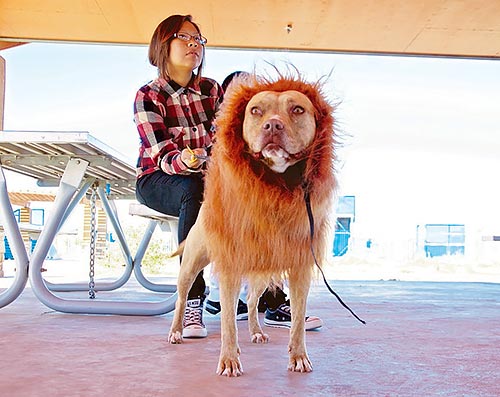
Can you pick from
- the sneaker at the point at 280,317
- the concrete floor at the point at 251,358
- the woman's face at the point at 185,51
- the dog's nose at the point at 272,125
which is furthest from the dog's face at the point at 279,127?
the sneaker at the point at 280,317

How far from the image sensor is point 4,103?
638 centimetres

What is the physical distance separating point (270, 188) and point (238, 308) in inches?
54.5

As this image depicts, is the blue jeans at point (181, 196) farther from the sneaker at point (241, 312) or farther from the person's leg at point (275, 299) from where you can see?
the sneaker at point (241, 312)

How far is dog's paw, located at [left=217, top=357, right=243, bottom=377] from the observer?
5.09 feet

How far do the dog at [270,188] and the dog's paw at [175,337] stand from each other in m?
0.48

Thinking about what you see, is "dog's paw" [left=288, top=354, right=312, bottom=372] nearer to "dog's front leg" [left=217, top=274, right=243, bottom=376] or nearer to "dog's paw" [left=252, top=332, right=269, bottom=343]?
"dog's front leg" [left=217, top=274, right=243, bottom=376]

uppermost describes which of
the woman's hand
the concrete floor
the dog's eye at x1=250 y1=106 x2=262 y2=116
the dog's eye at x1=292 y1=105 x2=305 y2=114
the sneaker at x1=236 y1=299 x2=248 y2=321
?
the dog's eye at x1=292 y1=105 x2=305 y2=114

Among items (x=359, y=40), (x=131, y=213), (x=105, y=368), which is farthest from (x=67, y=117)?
(x=105, y=368)

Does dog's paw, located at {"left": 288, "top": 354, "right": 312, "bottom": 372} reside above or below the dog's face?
below

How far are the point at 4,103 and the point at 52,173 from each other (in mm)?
3563

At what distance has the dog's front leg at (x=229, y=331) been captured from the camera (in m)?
1.57

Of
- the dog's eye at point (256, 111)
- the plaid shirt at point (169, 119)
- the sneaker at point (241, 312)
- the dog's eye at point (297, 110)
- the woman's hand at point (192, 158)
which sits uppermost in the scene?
the plaid shirt at point (169, 119)

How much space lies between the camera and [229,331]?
163 centimetres

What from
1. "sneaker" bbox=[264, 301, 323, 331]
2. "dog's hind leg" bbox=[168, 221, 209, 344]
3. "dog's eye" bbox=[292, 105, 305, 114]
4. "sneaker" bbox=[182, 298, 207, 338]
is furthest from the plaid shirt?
"dog's eye" bbox=[292, 105, 305, 114]
